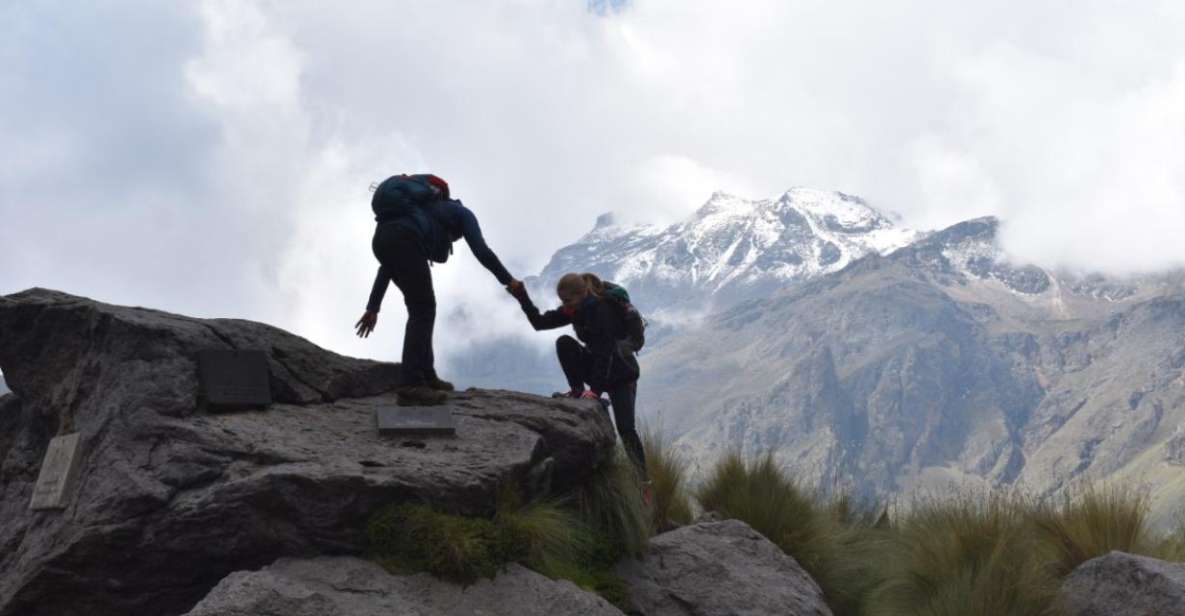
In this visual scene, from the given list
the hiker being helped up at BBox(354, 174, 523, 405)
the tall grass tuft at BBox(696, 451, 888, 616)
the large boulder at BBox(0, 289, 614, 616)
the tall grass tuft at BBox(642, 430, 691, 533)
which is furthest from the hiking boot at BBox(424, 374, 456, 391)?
the tall grass tuft at BBox(696, 451, 888, 616)

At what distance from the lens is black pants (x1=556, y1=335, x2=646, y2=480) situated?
14508 millimetres

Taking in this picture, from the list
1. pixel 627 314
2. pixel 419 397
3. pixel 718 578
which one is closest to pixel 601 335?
pixel 627 314

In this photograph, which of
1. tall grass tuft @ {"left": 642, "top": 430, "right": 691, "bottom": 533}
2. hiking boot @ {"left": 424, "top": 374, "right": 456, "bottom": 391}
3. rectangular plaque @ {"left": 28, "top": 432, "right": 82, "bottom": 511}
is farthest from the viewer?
tall grass tuft @ {"left": 642, "top": 430, "right": 691, "bottom": 533}

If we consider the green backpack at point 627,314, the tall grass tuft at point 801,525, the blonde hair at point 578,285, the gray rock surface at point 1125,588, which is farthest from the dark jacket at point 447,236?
the gray rock surface at point 1125,588

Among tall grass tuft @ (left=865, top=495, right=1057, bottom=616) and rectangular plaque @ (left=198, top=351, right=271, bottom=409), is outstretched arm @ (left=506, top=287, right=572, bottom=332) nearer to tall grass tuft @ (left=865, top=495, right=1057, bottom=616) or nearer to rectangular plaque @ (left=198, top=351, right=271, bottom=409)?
rectangular plaque @ (left=198, top=351, right=271, bottom=409)

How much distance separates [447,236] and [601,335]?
2065 millimetres

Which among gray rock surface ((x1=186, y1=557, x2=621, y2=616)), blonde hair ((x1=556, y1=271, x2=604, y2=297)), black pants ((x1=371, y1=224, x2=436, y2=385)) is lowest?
gray rock surface ((x1=186, y1=557, x2=621, y2=616))

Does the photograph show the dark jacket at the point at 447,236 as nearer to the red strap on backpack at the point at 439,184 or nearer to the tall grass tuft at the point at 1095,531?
the red strap on backpack at the point at 439,184

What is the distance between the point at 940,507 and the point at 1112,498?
1.81 meters

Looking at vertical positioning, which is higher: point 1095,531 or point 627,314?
point 627,314

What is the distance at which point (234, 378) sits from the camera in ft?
38.7

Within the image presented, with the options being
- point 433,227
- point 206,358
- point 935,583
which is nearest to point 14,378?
point 206,358

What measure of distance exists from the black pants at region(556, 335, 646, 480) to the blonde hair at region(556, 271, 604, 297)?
67 centimetres

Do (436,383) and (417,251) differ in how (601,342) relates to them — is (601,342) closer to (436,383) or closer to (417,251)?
(436,383)
